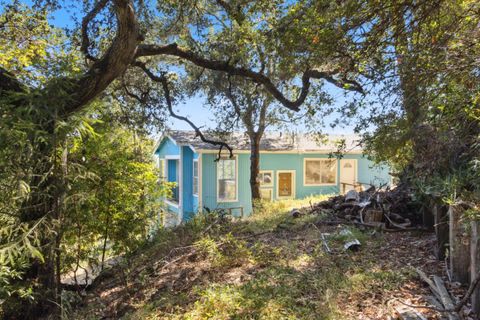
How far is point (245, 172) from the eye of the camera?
47.2ft

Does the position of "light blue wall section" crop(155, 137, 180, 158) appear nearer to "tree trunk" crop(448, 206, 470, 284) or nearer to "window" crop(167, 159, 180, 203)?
"window" crop(167, 159, 180, 203)

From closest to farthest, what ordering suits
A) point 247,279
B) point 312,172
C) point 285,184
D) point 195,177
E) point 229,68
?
1. point 247,279
2. point 229,68
3. point 195,177
4. point 285,184
5. point 312,172

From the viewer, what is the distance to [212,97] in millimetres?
9656

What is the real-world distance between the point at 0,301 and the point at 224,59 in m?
5.89

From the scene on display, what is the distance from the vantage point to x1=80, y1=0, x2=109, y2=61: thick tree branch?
250 inches

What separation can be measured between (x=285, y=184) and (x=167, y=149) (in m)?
6.18

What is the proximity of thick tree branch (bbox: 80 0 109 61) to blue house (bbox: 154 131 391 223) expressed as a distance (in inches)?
267

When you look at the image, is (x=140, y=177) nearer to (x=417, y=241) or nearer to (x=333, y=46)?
(x=333, y=46)

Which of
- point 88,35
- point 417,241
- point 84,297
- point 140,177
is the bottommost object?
point 84,297

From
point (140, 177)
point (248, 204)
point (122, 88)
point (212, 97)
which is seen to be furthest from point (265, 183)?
point (140, 177)

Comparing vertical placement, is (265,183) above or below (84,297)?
above

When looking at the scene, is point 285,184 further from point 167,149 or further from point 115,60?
point 115,60

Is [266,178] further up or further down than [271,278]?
further up

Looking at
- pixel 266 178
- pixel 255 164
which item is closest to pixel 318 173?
pixel 266 178
